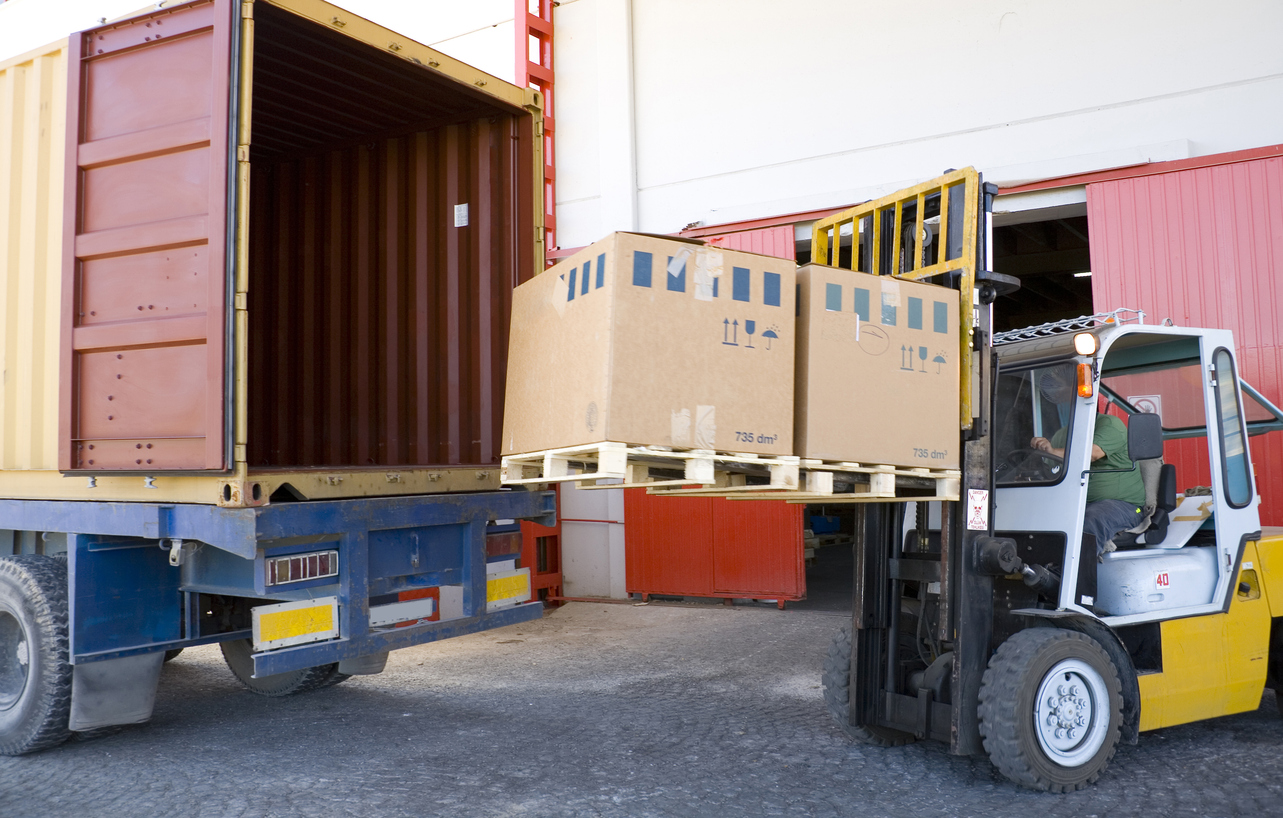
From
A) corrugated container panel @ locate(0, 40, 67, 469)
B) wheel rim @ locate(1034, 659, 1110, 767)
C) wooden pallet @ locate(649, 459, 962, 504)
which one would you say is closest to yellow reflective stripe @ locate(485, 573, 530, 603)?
wooden pallet @ locate(649, 459, 962, 504)

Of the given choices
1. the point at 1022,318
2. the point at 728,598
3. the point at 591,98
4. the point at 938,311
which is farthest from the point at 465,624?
the point at 1022,318

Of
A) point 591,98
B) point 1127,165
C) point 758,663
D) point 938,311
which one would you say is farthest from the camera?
point 591,98

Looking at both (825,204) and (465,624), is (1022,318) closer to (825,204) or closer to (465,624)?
(825,204)

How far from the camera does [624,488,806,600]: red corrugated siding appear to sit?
28.7ft

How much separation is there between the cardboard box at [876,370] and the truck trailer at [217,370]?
2111 millimetres

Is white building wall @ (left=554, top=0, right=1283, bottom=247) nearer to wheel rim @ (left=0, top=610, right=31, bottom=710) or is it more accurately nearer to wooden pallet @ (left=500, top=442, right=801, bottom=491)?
wooden pallet @ (left=500, top=442, right=801, bottom=491)

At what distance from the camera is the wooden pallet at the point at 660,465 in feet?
10.6

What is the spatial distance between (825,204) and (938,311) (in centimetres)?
494

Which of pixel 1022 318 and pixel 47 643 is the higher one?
pixel 1022 318

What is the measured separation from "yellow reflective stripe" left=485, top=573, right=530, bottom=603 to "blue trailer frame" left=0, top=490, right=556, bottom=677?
0.09 metres

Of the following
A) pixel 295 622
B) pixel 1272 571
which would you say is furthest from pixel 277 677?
pixel 1272 571

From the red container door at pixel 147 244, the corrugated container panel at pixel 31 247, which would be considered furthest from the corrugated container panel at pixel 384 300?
the red container door at pixel 147 244

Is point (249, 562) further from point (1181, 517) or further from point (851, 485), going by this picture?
point (1181, 517)

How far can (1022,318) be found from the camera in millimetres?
17719
